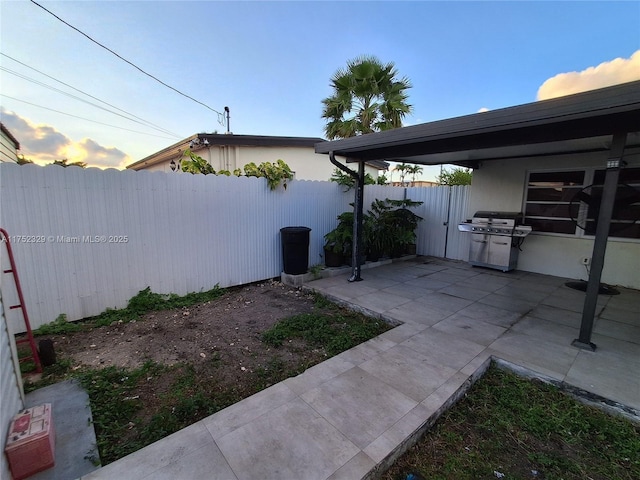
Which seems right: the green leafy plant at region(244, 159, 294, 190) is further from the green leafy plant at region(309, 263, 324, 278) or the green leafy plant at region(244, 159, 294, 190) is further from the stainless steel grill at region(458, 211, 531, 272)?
the stainless steel grill at region(458, 211, 531, 272)

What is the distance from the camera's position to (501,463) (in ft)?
5.62

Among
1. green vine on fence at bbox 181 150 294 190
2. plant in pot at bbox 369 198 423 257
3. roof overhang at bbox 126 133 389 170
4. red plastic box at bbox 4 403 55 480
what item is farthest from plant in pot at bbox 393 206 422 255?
red plastic box at bbox 4 403 55 480

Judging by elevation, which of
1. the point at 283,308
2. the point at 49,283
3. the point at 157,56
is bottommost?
the point at 283,308

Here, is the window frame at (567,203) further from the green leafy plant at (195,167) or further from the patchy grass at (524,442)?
the green leafy plant at (195,167)

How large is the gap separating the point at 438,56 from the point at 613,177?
21.0ft

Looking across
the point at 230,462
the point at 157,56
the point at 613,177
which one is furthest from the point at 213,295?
the point at 157,56

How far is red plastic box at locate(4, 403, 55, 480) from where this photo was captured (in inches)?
56.0

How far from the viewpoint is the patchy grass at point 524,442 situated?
1.65m

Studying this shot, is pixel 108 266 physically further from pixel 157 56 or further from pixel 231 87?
pixel 231 87

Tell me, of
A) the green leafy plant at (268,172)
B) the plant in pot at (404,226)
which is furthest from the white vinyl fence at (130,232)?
the plant in pot at (404,226)

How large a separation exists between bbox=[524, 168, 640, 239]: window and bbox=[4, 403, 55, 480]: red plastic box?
6.86 metres

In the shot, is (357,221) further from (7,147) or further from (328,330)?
(7,147)

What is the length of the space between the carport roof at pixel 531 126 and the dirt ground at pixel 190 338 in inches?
110

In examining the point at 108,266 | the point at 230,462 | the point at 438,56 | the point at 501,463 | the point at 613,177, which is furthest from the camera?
the point at 438,56
